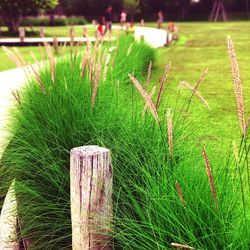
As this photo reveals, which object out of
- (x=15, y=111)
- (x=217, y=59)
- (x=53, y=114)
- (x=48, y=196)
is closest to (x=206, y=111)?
(x=15, y=111)

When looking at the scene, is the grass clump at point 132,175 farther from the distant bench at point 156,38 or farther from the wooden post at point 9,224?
the distant bench at point 156,38

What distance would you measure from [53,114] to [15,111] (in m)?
1.51

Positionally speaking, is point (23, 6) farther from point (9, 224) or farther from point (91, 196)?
point (91, 196)

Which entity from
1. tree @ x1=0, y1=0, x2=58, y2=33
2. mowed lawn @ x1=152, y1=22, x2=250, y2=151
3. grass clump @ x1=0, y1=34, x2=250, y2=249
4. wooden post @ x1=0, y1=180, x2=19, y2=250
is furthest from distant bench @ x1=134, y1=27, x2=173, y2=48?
wooden post @ x1=0, y1=180, x2=19, y2=250

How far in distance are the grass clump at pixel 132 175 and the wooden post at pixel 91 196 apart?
10 cm

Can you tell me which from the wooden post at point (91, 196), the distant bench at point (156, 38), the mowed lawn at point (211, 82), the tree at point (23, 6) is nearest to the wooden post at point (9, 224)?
the wooden post at point (91, 196)

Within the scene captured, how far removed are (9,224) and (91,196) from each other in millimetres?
1250

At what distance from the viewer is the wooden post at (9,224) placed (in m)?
3.79

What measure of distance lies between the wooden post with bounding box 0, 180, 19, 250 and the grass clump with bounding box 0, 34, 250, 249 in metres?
0.16

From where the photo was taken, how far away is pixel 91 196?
9.68 ft

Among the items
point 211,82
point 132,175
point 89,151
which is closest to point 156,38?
point 211,82

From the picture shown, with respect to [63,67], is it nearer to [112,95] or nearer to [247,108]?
[112,95]

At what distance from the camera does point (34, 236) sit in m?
3.55

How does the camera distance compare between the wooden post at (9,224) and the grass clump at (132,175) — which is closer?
the grass clump at (132,175)
